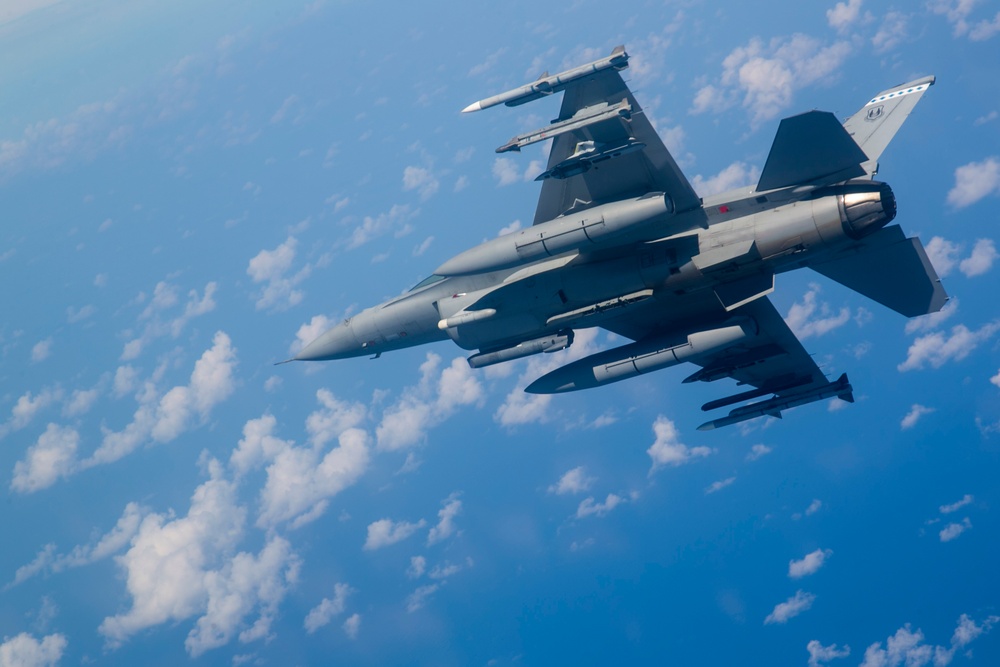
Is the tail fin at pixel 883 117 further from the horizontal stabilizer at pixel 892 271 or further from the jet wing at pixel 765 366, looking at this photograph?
the jet wing at pixel 765 366

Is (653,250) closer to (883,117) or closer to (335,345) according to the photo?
(883,117)

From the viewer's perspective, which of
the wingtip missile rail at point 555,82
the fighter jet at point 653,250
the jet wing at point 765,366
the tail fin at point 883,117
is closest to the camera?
the wingtip missile rail at point 555,82

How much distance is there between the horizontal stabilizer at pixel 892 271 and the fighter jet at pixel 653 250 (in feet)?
0.12

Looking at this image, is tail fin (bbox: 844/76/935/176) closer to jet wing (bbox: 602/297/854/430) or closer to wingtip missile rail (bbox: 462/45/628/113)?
jet wing (bbox: 602/297/854/430)

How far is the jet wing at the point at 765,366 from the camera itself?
2492 centimetres

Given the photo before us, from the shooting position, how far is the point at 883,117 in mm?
21875

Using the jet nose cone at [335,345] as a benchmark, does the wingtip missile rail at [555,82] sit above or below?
above

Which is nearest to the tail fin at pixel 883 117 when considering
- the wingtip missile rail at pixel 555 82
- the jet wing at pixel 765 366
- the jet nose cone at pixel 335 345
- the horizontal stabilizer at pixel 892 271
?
the horizontal stabilizer at pixel 892 271

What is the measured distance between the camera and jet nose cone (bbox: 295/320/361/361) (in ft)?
85.0

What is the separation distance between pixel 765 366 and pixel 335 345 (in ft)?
47.7

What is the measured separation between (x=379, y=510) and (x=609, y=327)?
56103 millimetres

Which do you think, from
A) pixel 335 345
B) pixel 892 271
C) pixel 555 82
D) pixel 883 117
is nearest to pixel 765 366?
pixel 892 271

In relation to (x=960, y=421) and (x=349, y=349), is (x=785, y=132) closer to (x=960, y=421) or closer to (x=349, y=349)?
(x=349, y=349)

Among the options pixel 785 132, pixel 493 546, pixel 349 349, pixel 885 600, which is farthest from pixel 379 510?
pixel 785 132
